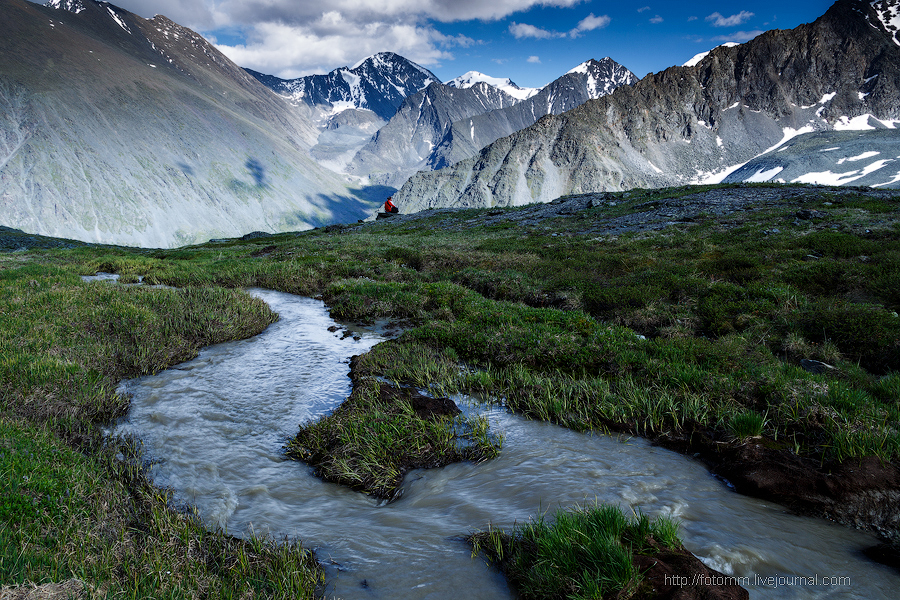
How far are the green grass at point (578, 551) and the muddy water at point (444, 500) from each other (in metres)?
0.25

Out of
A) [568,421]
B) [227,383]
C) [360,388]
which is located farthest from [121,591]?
[227,383]

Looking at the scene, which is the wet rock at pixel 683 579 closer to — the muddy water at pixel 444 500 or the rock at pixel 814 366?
the muddy water at pixel 444 500

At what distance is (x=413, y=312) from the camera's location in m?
14.0

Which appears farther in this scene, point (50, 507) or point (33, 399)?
point (33, 399)

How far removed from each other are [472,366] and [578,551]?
6.23m

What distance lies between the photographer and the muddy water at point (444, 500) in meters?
3.88

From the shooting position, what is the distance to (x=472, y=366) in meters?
9.83

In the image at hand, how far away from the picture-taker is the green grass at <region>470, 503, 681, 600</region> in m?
3.29

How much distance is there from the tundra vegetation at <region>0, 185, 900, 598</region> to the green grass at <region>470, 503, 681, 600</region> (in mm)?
233

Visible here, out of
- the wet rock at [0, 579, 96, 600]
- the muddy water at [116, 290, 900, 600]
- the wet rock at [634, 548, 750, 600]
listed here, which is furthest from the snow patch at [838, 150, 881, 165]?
the wet rock at [0, 579, 96, 600]

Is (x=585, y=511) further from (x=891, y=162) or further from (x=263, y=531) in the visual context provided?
(x=891, y=162)

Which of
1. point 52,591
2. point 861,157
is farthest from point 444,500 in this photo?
point 861,157

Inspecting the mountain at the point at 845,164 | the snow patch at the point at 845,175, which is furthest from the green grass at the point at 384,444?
the snow patch at the point at 845,175

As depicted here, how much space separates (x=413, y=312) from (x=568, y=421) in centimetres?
789
